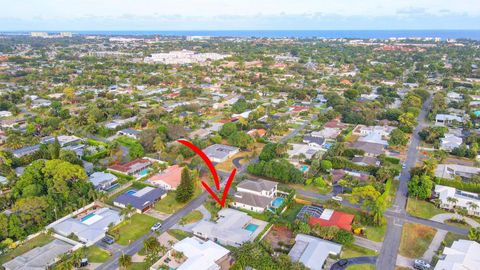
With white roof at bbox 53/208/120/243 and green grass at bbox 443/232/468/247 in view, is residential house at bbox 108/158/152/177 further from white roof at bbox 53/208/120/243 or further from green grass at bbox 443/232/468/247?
green grass at bbox 443/232/468/247

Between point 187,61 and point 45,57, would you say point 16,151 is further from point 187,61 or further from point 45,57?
point 45,57

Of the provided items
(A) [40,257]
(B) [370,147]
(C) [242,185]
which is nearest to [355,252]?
(C) [242,185]

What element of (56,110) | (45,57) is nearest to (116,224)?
(56,110)

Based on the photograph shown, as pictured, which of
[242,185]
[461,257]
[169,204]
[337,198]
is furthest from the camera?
[242,185]

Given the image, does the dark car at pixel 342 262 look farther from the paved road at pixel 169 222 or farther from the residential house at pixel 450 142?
the residential house at pixel 450 142

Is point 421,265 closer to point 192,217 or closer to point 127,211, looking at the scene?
point 192,217

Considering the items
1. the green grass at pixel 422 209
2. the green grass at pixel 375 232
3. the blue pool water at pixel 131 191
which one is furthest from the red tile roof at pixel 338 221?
the blue pool water at pixel 131 191

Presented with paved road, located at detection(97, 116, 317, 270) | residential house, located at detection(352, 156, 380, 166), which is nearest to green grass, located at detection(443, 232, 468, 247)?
residential house, located at detection(352, 156, 380, 166)
